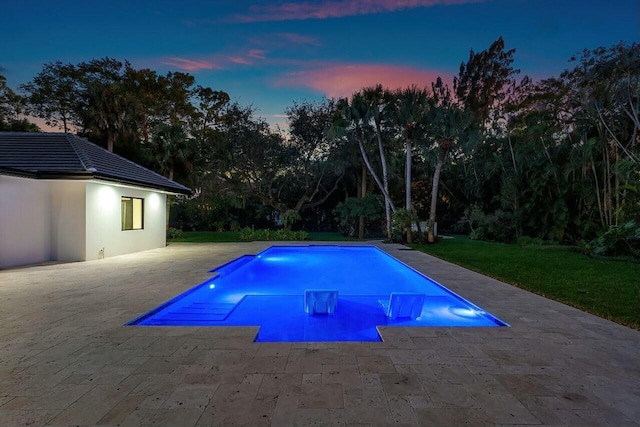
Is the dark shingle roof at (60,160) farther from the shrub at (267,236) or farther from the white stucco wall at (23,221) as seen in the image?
the shrub at (267,236)

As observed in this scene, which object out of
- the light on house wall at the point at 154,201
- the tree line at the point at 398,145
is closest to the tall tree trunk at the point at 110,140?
the tree line at the point at 398,145

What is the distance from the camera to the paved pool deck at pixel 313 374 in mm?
2018

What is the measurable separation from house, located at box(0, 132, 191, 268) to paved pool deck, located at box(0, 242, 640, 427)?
4.80m

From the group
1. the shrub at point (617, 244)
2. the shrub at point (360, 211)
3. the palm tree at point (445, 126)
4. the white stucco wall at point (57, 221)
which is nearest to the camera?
the white stucco wall at point (57, 221)

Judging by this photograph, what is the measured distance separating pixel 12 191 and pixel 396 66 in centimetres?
1421

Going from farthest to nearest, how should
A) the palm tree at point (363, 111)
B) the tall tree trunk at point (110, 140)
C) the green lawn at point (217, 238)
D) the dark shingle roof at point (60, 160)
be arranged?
the tall tree trunk at point (110, 140), the green lawn at point (217, 238), the palm tree at point (363, 111), the dark shingle roof at point (60, 160)

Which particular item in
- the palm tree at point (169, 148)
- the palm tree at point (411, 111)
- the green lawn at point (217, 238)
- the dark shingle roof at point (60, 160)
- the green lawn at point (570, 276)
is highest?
the palm tree at point (411, 111)

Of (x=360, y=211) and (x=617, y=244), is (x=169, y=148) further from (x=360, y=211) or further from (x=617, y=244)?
(x=617, y=244)

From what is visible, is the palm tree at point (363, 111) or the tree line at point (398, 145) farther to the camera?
the palm tree at point (363, 111)

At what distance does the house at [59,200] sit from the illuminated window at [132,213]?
0.12m

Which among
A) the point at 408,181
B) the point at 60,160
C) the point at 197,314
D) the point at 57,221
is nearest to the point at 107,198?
the point at 57,221

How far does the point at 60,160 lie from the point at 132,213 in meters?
2.71

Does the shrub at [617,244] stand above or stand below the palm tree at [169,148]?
below

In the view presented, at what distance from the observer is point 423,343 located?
3.21m
